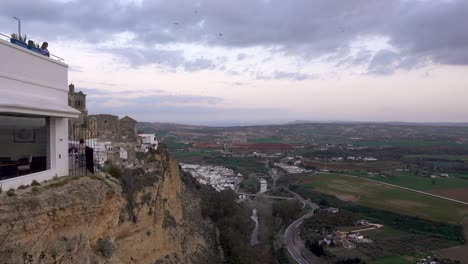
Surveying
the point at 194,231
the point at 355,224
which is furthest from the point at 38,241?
the point at 355,224

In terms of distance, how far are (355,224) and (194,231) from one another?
67.0ft

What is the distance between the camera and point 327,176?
56406 millimetres

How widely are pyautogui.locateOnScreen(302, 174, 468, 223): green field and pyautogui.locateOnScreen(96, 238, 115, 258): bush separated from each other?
33.9 meters

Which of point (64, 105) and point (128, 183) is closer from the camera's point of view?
point (64, 105)

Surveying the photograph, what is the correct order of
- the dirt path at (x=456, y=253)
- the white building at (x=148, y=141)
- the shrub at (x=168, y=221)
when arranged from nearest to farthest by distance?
the shrub at (x=168, y=221), the white building at (x=148, y=141), the dirt path at (x=456, y=253)

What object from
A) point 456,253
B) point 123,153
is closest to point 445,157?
point 456,253

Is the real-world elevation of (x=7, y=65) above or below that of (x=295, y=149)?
above

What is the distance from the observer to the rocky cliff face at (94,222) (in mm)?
5758

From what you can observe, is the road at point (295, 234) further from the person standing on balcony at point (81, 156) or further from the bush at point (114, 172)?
the person standing on balcony at point (81, 156)

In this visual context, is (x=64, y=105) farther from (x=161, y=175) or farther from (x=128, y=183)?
(x=161, y=175)

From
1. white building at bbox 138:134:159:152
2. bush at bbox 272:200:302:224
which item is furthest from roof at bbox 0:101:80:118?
bush at bbox 272:200:302:224

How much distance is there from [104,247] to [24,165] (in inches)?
87.2

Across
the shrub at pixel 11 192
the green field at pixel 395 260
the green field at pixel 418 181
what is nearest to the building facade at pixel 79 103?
the shrub at pixel 11 192

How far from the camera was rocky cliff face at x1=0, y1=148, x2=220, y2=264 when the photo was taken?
5758mm
